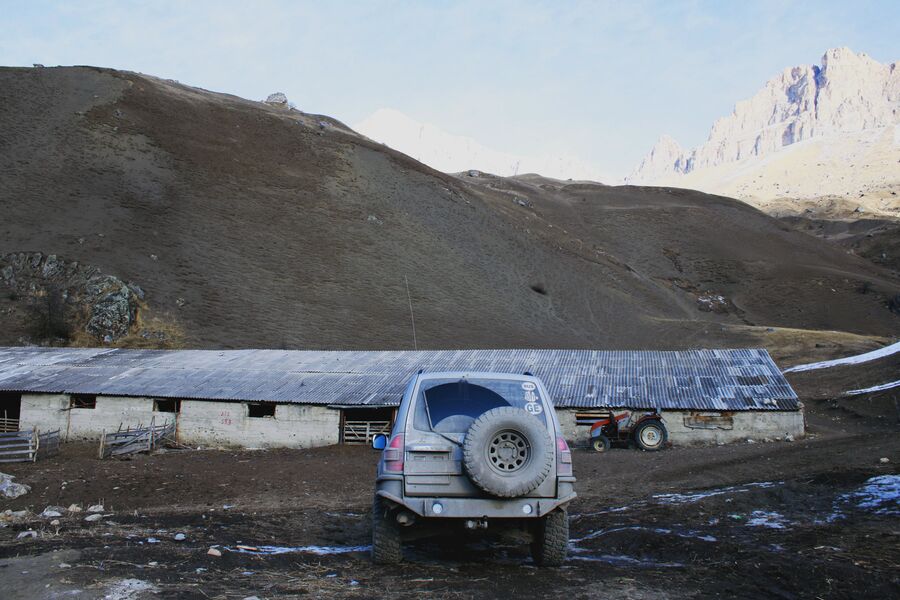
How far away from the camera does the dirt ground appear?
7371 millimetres

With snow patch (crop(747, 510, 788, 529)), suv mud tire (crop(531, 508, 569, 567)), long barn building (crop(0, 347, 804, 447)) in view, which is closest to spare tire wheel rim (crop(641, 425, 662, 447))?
long barn building (crop(0, 347, 804, 447))

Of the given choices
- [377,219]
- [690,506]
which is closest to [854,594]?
[690,506]

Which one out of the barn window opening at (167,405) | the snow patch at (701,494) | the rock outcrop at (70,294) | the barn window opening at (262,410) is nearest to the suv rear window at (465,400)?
the snow patch at (701,494)

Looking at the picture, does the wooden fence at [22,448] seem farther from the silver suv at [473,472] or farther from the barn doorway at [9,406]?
the silver suv at [473,472]

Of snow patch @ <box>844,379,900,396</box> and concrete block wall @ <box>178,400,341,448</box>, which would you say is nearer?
concrete block wall @ <box>178,400,341,448</box>

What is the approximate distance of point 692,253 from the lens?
3861 inches

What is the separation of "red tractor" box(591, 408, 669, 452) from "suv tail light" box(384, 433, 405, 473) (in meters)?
17.4

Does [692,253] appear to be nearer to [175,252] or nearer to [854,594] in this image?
[175,252]

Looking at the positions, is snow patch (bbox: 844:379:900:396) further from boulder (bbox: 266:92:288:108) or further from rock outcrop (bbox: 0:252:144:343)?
boulder (bbox: 266:92:288:108)

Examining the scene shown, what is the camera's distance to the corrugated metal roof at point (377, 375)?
1027 inches

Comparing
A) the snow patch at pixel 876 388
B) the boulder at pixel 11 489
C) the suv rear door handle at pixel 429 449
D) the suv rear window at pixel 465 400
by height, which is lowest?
the boulder at pixel 11 489

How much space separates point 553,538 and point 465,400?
70.4 inches

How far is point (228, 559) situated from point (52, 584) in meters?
2.16

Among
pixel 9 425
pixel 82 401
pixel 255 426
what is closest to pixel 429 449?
pixel 255 426
